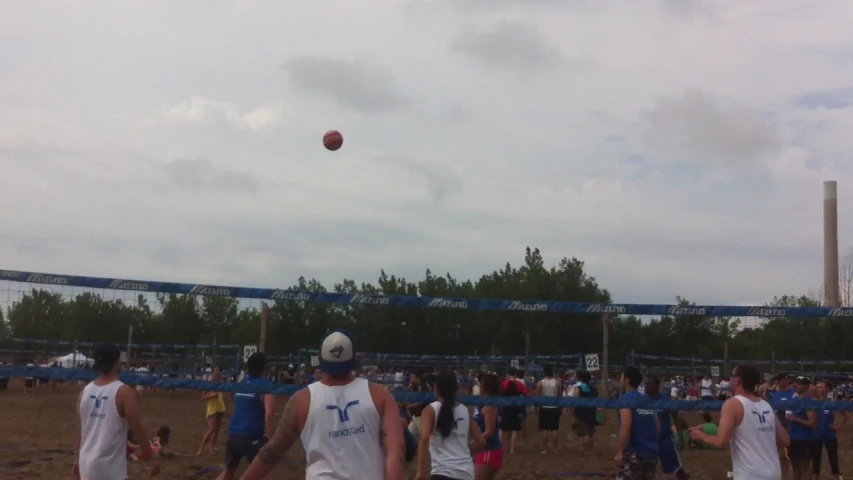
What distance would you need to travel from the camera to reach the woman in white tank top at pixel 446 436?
6.05m

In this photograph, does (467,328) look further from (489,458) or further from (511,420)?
(489,458)

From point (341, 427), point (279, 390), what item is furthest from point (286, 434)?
point (279, 390)

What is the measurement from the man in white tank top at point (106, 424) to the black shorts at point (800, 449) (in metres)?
8.05

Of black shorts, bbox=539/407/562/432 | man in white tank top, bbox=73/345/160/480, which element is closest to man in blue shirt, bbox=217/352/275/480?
man in white tank top, bbox=73/345/160/480

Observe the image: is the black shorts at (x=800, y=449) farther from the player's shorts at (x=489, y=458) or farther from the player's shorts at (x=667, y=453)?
the player's shorts at (x=489, y=458)

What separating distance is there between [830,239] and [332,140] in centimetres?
4980

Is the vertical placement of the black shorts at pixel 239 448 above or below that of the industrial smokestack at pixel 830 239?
below

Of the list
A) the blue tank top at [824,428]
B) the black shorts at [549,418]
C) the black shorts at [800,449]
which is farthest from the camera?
the black shorts at [549,418]

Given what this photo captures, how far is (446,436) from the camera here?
20.0 ft

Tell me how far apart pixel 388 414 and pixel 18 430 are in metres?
15.1

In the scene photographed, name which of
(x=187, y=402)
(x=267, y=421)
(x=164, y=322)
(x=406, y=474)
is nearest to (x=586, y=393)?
(x=406, y=474)

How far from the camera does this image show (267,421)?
808 cm

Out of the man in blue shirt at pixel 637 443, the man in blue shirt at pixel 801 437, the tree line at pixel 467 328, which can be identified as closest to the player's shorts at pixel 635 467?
the man in blue shirt at pixel 637 443

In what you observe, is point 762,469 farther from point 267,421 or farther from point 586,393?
point 586,393
